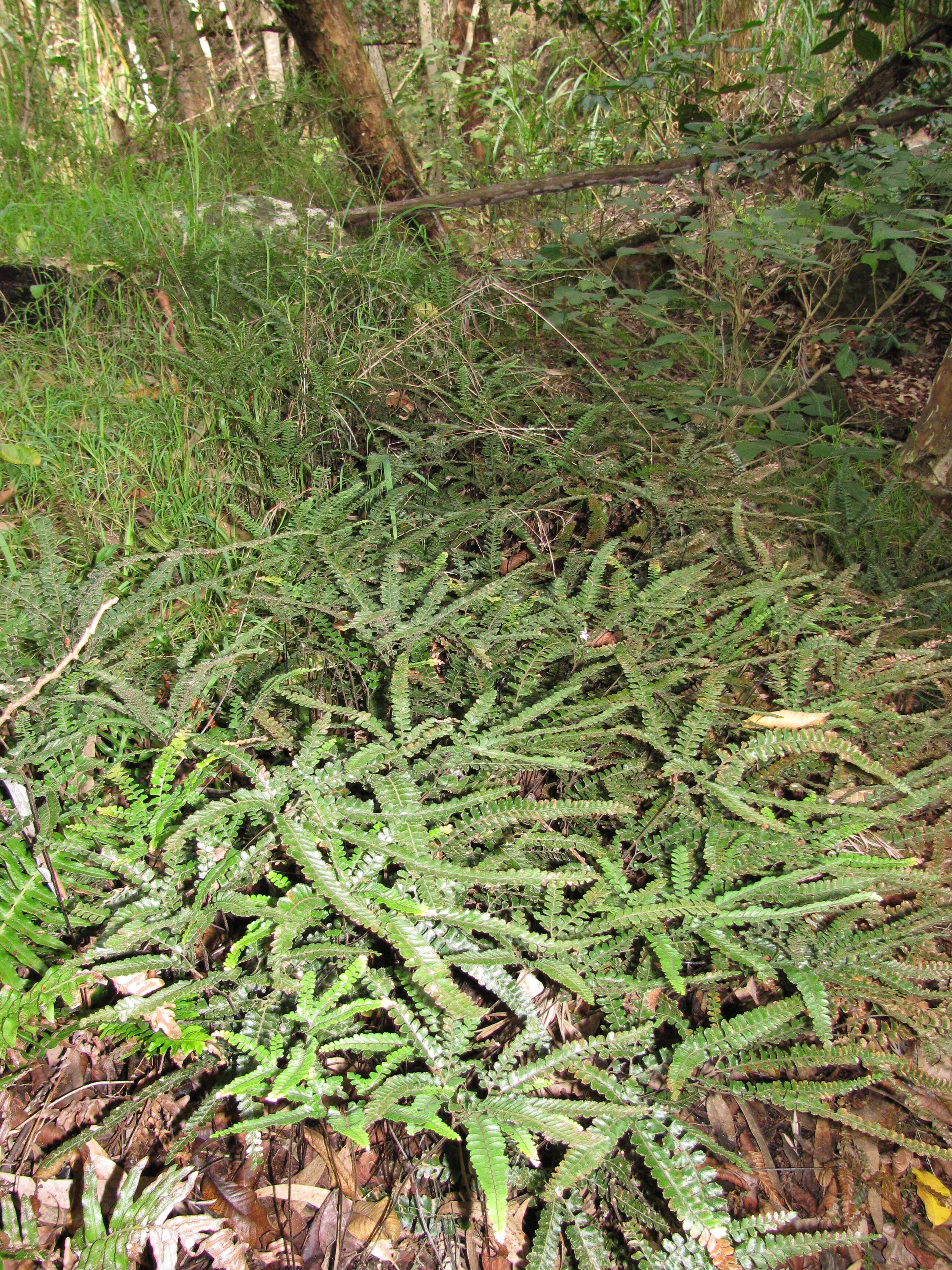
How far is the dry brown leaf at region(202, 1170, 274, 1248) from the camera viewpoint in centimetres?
134

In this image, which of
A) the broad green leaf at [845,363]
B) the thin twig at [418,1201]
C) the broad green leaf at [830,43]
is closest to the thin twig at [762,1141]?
the thin twig at [418,1201]

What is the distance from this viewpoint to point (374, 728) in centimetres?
165

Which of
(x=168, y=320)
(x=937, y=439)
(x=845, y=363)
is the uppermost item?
(x=168, y=320)

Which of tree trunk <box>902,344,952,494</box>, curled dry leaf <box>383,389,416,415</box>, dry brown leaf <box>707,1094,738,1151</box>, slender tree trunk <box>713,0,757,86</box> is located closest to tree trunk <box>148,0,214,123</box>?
slender tree trunk <box>713,0,757,86</box>

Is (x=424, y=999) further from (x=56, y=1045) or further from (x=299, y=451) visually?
(x=299, y=451)

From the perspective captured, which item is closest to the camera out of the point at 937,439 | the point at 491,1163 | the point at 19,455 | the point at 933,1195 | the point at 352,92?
the point at 491,1163

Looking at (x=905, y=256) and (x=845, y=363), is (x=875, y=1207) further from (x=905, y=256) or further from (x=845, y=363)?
(x=845, y=363)

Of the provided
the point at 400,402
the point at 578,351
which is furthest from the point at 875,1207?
the point at 400,402

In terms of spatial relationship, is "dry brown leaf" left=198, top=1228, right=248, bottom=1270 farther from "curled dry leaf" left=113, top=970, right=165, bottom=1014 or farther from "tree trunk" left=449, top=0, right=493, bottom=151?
"tree trunk" left=449, top=0, right=493, bottom=151

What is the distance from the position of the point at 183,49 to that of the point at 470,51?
8.98ft

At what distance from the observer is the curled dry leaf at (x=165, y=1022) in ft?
4.47

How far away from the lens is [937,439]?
2992 millimetres

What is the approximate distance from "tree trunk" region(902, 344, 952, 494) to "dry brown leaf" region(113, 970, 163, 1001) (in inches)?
123

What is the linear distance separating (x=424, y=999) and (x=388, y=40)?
6.44m
